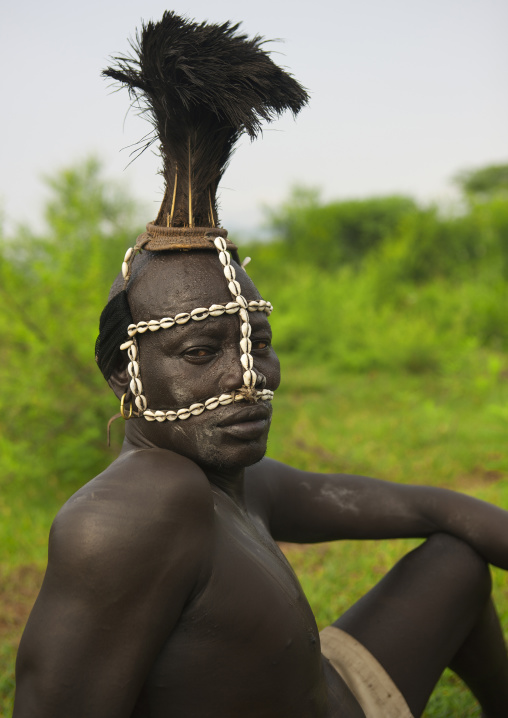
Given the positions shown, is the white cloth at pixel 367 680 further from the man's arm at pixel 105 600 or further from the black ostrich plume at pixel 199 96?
the black ostrich plume at pixel 199 96

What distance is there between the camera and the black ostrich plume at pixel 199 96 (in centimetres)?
161

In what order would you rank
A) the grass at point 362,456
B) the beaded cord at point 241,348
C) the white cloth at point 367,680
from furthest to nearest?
the grass at point 362,456
the white cloth at point 367,680
the beaded cord at point 241,348

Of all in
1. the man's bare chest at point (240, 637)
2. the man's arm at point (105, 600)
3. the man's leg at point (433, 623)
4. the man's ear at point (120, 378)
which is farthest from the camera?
the man's leg at point (433, 623)

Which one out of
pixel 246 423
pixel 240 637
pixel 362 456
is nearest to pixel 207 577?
pixel 240 637

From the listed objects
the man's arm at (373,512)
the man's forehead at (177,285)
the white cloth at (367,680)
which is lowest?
the white cloth at (367,680)

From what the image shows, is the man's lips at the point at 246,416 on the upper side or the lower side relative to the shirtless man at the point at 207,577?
upper

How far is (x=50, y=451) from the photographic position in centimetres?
485

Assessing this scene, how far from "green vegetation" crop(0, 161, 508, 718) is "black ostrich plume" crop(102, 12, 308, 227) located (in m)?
2.12

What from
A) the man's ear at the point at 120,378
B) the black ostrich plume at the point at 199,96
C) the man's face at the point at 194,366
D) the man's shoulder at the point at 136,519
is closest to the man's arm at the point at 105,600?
the man's shoulder at the point at 136,519

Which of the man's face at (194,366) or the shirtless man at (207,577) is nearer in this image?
the shirtless man at (207,577)

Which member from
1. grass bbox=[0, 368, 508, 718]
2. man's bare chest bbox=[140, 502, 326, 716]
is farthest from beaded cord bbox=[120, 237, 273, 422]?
grass bbox=[0, 368, 508, 718]

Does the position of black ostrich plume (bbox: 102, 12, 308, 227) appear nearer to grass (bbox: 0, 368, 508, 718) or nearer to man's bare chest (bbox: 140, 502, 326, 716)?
man's bare chest (bbox: 140, 502, 326, 716)

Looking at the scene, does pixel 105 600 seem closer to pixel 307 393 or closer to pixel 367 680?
pixel 367 680

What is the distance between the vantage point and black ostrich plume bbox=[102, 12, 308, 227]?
63.5 inches
